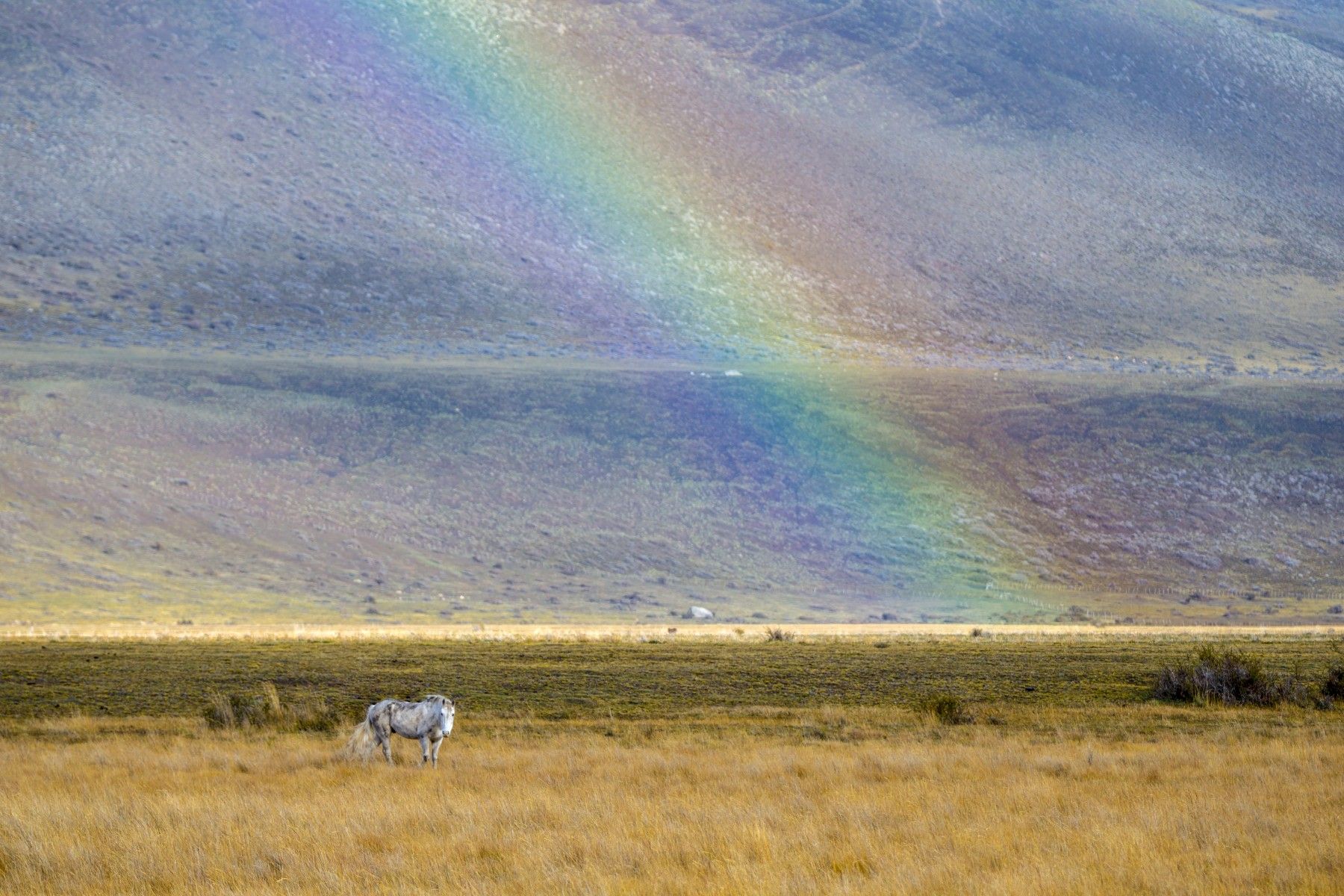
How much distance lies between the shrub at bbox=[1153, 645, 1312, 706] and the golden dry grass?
148 inches

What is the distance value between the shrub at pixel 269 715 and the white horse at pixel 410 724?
3.30 metres

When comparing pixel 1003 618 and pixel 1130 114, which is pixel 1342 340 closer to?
pixel 1130 114

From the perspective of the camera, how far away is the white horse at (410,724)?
13.8 m

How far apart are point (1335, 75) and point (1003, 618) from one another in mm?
94780

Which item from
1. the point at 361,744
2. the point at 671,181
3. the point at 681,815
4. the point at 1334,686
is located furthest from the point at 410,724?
the point at 671,181

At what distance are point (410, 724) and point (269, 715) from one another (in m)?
4.54

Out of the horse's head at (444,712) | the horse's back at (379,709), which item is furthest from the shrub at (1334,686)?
the horse's back at (379,709)

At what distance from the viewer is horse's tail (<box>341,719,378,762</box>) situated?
14.2m

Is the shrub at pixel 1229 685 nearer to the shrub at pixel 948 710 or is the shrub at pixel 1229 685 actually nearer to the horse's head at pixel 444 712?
the shrub at pixel 948 710

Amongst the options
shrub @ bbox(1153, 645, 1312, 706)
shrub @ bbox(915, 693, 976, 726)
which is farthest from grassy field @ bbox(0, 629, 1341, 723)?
shrub @ bbox(915, 693, 976, 726)

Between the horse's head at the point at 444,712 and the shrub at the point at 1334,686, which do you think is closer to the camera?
the horse's head at the point at 444,712

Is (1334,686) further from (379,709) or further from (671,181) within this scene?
(671,181)

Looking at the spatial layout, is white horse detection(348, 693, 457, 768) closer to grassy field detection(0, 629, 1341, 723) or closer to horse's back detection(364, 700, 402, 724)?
horse's back detection(364, 700, 402, 724)

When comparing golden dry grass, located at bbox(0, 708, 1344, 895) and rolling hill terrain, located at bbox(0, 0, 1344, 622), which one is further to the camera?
rolling hill terrain, located at bbox(0, 0, 1344, 622)
